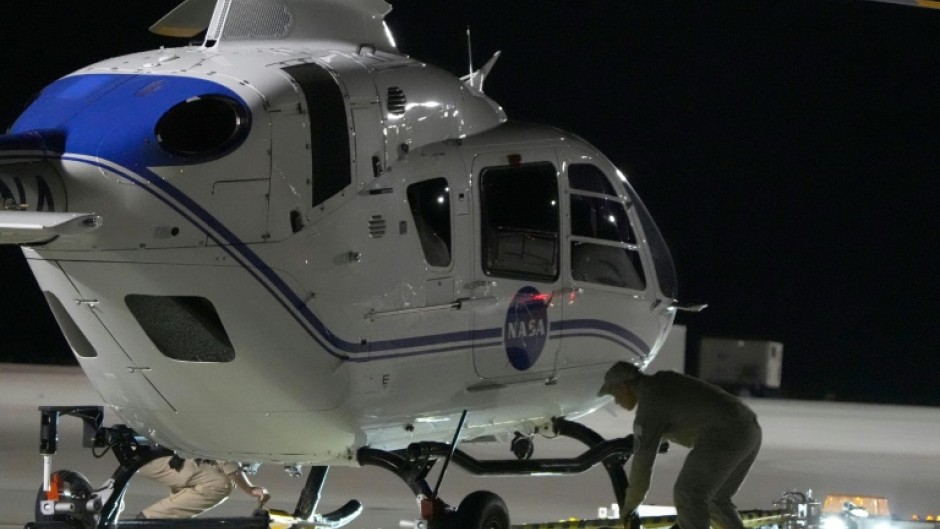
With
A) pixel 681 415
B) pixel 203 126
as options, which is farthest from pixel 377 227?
pixel 681 415

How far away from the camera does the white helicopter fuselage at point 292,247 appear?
7.11 m

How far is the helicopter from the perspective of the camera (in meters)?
7.12

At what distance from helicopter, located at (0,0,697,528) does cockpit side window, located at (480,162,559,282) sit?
1 cm

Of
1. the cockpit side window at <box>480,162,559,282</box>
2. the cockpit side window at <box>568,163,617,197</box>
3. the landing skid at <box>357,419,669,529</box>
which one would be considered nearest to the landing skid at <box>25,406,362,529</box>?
the landing skid at <box>357,419,669,529</box>

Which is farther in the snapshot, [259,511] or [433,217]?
[259,511]

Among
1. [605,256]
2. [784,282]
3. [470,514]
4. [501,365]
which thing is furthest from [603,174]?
[784,282]

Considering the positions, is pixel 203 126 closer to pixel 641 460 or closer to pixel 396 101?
pixel 396 101

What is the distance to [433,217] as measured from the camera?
8172mm

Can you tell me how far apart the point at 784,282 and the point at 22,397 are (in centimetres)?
1882

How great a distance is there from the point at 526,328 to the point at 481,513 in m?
1.12

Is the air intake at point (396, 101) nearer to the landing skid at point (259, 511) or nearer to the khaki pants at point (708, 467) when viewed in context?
the landing skid at point (259, 511)

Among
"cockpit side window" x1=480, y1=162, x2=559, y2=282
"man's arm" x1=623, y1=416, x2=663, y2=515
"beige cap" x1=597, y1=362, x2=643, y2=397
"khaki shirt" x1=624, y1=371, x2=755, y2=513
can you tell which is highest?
"cockpit side window" x1=480, y1=162, x2=559, y2=282

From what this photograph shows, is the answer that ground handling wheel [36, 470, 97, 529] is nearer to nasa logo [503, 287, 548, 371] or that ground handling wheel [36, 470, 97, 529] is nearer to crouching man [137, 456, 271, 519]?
crouching man [137, 456, 271, 519]

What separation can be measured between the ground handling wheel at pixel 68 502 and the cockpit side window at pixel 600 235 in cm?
310
